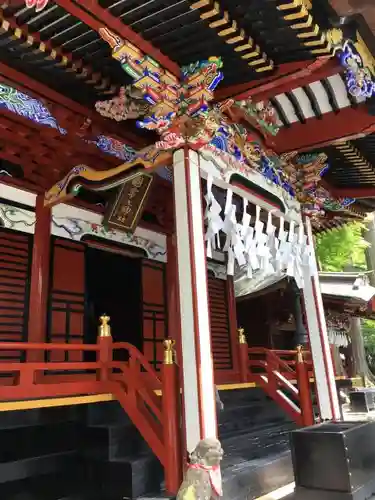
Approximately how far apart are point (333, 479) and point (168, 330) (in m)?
4.19

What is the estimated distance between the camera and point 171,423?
421 cm

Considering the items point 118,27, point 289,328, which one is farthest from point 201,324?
point 289,328

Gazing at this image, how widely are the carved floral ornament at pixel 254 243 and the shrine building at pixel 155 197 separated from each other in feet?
0.08

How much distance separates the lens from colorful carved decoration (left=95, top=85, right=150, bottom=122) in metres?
4.73

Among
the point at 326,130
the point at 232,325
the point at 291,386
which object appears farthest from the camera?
the point at 232,325

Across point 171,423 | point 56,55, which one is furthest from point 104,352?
point 56,55

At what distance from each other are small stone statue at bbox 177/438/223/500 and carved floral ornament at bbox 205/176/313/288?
5.76 feet

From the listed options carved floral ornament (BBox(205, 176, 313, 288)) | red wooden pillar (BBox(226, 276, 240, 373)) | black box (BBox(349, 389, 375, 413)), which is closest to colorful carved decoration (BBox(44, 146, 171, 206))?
carved floral ornament (BBox(205, 176, 313, 288))

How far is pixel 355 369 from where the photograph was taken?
19203 millimetres

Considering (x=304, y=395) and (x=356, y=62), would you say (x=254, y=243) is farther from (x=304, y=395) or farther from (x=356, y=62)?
(x=304, y=395)

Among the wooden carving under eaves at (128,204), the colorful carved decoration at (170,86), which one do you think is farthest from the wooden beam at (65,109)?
the colorful carved decoration at (170,86)

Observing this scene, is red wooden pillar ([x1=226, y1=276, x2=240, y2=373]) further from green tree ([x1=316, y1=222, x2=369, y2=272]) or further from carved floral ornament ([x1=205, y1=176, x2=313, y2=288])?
green tree ([x1=316, y1=222, x2=369, y2=272])

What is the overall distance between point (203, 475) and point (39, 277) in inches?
144

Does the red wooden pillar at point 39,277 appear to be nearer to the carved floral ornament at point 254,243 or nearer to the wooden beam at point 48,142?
the wooden beam at point 48,142
